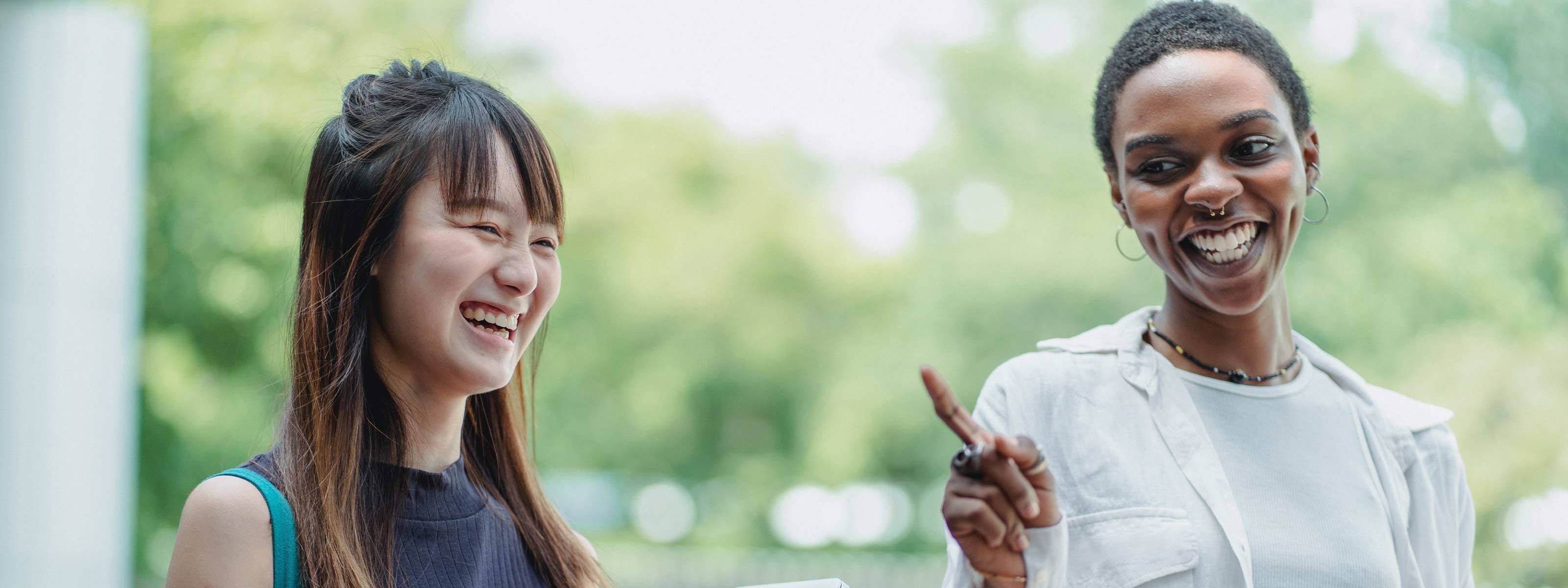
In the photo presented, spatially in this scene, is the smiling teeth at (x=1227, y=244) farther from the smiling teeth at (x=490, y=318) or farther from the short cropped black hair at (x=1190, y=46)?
the smiling teeth at (x=490, y=318)

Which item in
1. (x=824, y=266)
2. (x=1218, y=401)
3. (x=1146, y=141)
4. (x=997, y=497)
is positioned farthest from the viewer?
(x=824, y=266)

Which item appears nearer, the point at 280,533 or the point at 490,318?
the point at 280,533

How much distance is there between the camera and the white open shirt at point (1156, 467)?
5.59 feet

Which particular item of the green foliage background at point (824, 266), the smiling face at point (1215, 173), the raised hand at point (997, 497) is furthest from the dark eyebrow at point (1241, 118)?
the green foliage background at point (824, 266)

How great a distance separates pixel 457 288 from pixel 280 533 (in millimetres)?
349

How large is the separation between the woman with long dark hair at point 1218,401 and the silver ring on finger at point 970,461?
216 millimetres

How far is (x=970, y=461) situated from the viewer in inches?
53.3

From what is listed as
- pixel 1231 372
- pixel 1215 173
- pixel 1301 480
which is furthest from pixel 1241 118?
pixel 1301 480

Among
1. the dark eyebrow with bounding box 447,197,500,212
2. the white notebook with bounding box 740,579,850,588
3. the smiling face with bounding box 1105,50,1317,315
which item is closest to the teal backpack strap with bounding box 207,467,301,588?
the dark eyebrow with bounding box 447,197,500,212

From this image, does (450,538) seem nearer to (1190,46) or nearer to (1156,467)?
(1156,467)

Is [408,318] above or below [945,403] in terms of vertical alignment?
above

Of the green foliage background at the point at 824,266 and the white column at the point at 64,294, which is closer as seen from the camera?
the white column at the point at 64,294

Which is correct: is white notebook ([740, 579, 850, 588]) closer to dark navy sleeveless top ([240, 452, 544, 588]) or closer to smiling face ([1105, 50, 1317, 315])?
dark navy sleeveless top ([240, 452, 544, 588])

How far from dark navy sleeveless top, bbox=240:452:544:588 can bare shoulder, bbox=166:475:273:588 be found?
8cm
